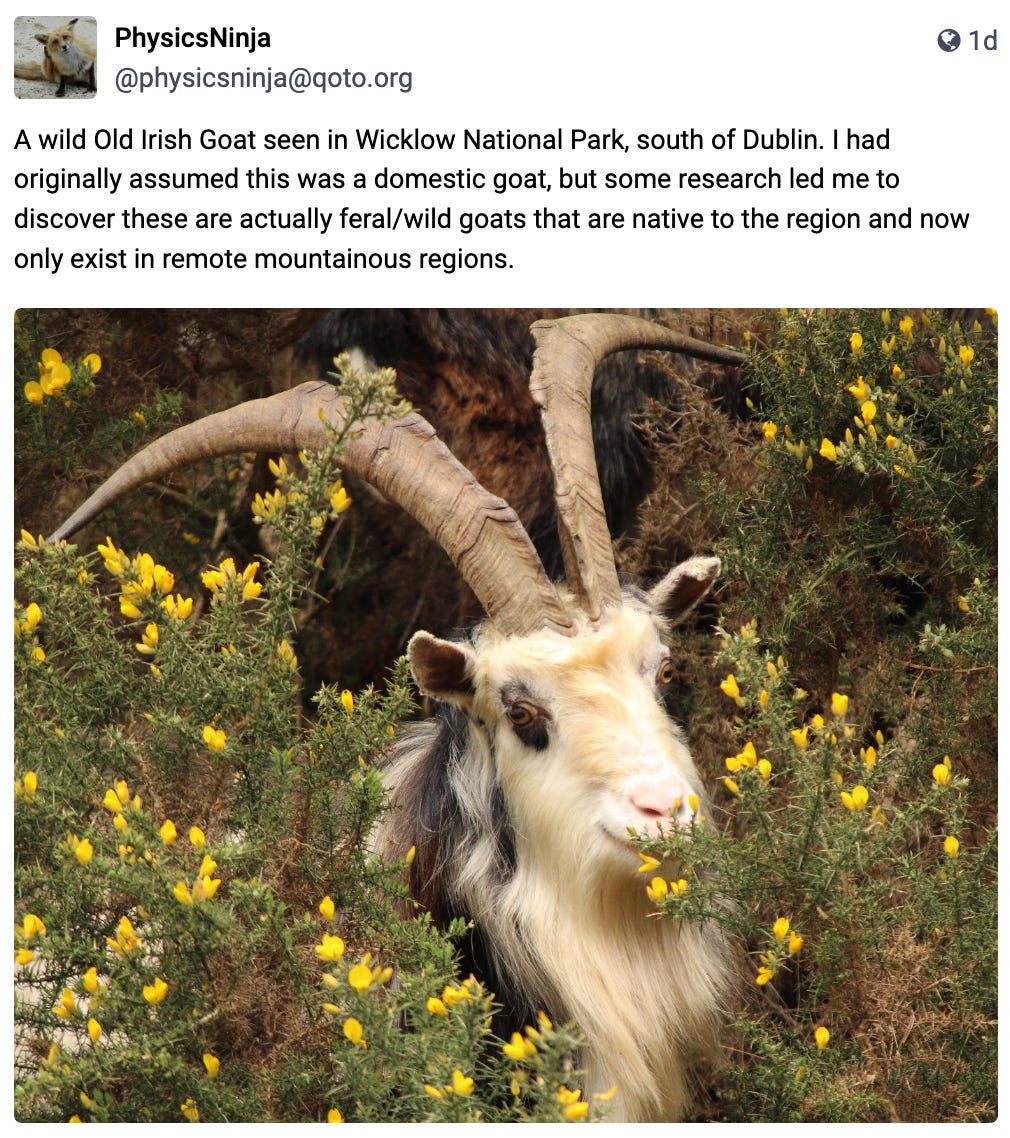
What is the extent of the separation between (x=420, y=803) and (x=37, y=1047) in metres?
1.29

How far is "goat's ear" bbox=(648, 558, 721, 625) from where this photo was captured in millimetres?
4117

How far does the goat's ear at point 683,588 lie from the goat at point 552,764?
0.38ft

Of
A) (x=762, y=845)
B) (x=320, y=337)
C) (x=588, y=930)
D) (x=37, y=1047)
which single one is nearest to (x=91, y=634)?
(x=37, y=1047)

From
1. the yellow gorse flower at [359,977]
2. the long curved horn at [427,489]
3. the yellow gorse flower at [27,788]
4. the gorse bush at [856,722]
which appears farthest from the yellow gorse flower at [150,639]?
the gorse bush at [856,722]

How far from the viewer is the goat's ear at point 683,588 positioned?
4.12m

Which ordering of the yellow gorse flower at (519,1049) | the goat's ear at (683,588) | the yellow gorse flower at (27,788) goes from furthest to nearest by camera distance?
the goat's ear at (683,588), the yellow gorse flower at (27,788), the yellow gorse flower at (519,1049)

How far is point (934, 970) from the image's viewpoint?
11.6 feet

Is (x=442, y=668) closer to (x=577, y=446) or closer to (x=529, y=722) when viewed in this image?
(x=529, y=722)

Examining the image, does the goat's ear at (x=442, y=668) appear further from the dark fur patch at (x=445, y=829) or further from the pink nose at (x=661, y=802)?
the pink nose at (x=661, y=802)

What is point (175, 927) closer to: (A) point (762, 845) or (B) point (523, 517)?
(A) point (762, 845)

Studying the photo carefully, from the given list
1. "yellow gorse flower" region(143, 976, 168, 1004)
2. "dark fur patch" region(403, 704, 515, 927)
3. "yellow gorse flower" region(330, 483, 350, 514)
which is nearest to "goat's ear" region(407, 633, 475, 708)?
"dark fur patch" region(403, 704, 515, 927)

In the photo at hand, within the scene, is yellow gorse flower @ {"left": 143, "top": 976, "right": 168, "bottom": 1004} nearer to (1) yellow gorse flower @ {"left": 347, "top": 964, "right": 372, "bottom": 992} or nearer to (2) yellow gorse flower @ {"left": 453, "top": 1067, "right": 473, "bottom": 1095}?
(1) yellow gorse flower @ {"left": 347, "top": 964, "right": 372, "bottom": 992}

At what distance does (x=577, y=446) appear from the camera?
399cm
